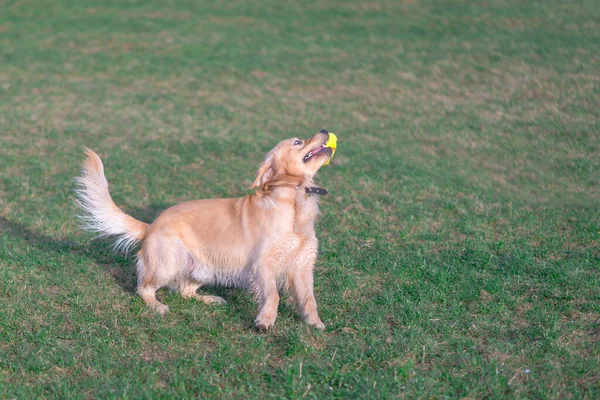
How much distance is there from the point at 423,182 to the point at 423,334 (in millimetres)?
4408

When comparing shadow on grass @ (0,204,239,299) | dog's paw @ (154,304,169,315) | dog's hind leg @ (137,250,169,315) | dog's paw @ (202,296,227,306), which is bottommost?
shadow on grass @ (0,204,239,299)

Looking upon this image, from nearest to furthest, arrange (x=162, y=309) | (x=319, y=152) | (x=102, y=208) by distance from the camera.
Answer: (x=162, y=309) < (x=319, y=152) < (x=102, y=208)

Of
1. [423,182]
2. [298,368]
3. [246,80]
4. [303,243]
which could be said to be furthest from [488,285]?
[246,80]

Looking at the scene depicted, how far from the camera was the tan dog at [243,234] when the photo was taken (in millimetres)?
5805

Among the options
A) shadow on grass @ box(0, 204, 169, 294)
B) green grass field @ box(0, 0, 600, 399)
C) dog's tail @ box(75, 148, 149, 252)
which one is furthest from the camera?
shadow on grass @ box(0, 204, 169, 294)

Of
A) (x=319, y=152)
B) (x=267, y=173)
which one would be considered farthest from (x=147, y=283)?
(x=319, y=152)

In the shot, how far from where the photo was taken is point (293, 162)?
604cm

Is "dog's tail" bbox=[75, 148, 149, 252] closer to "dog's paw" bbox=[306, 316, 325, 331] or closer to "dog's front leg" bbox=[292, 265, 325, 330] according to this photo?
"dog's front leg" bbox=[292, 265, 325, 330]

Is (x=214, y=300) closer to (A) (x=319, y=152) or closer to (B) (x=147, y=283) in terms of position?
(B) (x=147, y=283)

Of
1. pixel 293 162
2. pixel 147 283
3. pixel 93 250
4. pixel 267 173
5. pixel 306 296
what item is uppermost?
pixel 293 162

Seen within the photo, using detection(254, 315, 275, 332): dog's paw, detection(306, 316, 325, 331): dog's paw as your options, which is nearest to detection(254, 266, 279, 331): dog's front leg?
detection(254, 315, 275, 332): dog's paw

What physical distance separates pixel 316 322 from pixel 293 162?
138cm

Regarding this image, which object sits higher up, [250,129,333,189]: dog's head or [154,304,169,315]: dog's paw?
[250,129,333,189]: dog's head

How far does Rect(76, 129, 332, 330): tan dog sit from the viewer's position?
19.0 ft
